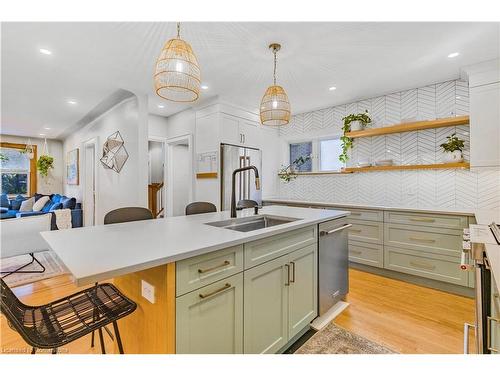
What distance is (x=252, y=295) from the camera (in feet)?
4.53

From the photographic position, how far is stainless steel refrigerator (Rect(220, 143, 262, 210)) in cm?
396

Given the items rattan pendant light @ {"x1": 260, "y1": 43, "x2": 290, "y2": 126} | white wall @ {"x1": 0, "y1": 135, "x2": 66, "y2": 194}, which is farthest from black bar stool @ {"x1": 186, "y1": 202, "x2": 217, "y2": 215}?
white wall @ {"x1": 0, "y1": 135, "x2": 66, "y2": 194}

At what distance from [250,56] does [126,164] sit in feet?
8.94

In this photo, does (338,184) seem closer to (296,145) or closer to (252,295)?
(296,145)

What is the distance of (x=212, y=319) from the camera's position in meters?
1.18

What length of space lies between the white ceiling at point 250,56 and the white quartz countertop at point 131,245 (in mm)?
1728

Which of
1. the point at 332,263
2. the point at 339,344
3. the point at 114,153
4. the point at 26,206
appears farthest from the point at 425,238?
the point at 26,206

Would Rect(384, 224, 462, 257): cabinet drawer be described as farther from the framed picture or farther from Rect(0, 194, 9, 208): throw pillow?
Rect(0, 194, 9, 208): throw pillow

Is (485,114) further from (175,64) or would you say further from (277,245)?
(175,64)

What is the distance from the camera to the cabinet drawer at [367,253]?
3123 mm

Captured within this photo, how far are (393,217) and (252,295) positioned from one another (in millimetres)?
2423

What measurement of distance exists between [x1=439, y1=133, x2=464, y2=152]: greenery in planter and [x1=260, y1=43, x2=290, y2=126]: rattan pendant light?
7.19 ft
